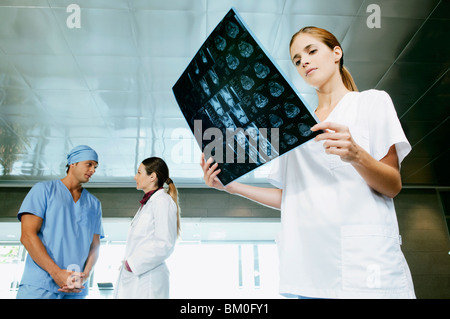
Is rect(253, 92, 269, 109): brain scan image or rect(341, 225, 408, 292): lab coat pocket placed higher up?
rect(253, 92, 269, 109): brain scan image

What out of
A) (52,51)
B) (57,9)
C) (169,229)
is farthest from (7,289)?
(169,229)

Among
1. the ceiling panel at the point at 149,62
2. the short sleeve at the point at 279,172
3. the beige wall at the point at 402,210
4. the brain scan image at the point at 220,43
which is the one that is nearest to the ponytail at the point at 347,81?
the short sleeve at the point at 279,172

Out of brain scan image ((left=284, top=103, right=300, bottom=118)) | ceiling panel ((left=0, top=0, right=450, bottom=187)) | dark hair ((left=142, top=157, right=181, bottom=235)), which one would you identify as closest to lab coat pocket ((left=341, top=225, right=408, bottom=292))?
brain scan image ((left=284, top=103, right=300, bottom=118))

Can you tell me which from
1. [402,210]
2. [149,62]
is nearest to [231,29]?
[149,62]

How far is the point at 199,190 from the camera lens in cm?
638

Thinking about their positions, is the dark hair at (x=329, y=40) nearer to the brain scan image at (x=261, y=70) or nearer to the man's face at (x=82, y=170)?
the brain scan image at (x=261, y=70)

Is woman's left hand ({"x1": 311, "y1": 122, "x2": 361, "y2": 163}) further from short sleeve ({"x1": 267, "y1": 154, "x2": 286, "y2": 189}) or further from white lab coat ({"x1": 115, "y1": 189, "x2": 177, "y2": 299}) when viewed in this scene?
white lab coat ({"x1": 115, "y1": 189, "x2": 177, "y2": 299})

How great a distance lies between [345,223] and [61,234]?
138 cm

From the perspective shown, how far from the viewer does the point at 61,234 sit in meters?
1.66

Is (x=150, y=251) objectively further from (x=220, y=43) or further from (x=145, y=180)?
(x=220, y=43)

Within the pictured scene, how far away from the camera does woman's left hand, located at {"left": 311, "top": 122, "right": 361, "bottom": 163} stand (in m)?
0.67

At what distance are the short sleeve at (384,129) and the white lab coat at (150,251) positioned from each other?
1.13m
